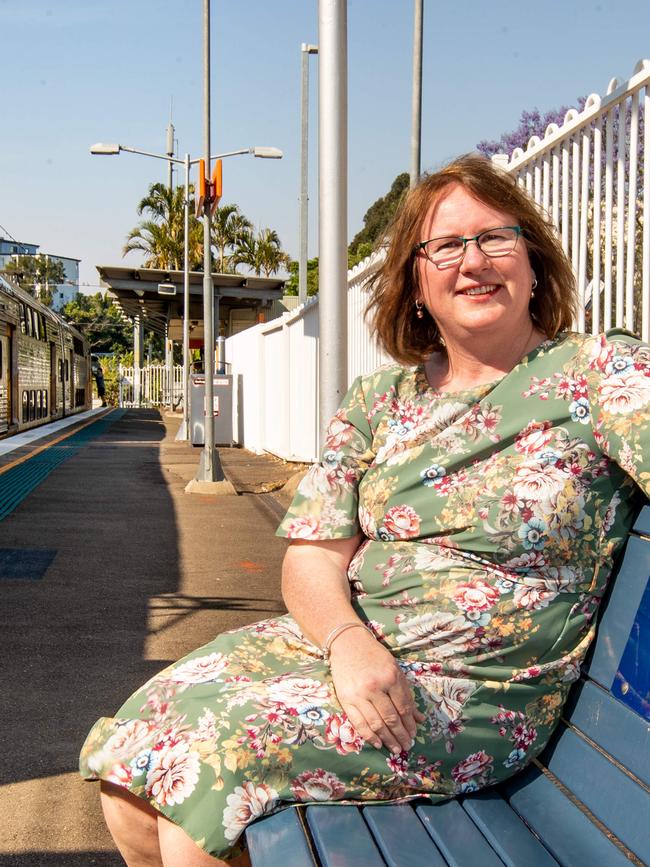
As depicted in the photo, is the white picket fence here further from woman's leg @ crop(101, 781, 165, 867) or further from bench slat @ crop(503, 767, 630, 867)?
woman's leg @ crop(101, 781, 165, 867)

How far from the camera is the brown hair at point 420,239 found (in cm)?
227

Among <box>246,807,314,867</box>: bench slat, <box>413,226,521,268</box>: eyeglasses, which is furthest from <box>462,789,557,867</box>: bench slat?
<box>413,226,521,268</box>: eyeglasses

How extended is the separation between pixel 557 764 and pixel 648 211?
9.87 ft

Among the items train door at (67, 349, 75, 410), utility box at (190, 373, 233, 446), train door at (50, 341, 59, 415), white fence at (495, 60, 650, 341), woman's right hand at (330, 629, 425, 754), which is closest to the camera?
woman's right hand at (330, 629, 425, 754)

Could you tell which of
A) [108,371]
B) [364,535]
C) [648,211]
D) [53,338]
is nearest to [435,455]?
[364,535]

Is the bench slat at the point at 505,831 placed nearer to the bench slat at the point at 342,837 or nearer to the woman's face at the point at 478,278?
the bench slat at the point at 342,837

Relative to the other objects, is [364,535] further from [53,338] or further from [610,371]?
[53,338]

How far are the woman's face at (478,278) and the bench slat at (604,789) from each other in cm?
85

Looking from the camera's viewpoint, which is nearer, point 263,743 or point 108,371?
point 263,743

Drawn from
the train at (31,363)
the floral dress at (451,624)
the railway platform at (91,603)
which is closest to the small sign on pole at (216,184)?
the railway platform at (91,603)

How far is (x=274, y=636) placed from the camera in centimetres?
225

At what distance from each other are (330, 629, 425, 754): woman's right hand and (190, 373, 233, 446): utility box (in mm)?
16513

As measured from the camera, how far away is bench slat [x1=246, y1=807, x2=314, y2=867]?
65.2 inches

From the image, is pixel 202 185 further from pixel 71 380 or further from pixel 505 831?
pixel 71 380
